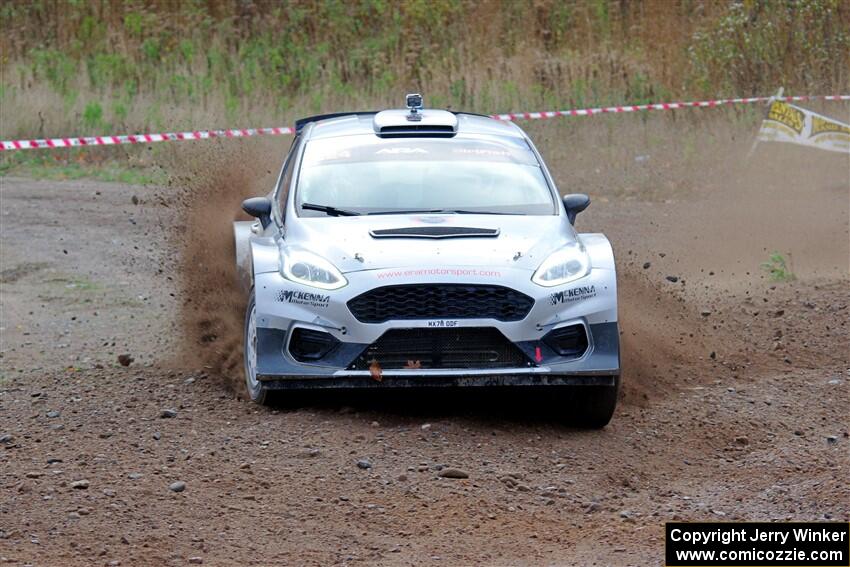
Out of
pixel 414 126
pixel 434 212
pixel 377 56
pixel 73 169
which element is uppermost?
pixel 414 126

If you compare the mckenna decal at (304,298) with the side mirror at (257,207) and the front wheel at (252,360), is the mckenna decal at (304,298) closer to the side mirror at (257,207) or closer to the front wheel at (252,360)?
the front wheel at (252,360)

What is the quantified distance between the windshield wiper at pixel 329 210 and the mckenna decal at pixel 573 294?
148 cm

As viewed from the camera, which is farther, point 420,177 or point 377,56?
point 377,56

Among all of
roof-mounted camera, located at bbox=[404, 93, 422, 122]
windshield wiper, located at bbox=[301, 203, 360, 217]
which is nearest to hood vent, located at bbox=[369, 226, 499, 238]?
windshield wiper, located at bbox=[301, 203, 360, 217]

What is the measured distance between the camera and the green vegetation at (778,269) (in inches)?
516

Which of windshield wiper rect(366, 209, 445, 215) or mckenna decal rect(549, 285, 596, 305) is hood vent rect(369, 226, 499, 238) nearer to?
windshield wiper rect(366, 209, 445, 215)

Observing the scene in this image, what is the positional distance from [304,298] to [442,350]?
2.63 ft

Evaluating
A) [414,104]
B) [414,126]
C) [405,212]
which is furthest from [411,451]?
[414,104]

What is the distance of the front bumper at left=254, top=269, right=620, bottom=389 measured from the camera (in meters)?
7.79

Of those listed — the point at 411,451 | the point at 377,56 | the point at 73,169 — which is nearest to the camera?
the point at 411,451

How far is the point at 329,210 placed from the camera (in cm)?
879

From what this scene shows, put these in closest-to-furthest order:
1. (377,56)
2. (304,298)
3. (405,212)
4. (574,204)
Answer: (304,298) < (405,212) < (574,204) < (377,56)

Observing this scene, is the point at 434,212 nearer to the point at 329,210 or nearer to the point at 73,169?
the point at 329,210

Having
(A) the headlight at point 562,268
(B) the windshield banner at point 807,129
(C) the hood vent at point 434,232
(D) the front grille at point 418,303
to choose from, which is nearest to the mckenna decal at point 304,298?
(D) the front grille at point 418,303
